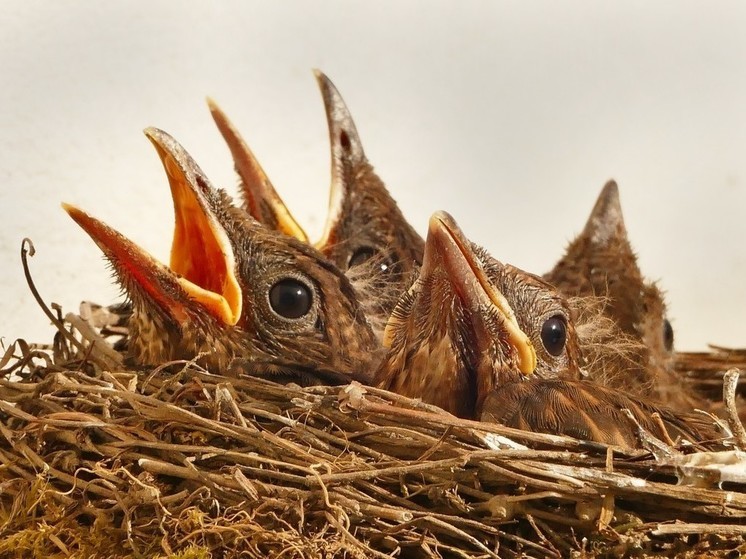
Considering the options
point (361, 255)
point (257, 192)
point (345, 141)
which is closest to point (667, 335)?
point (361, 255)

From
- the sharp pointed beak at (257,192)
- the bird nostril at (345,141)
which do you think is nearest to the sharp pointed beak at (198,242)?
the sharp pointed beak at (257,192)

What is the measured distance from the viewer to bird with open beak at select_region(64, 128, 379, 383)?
1495 mm

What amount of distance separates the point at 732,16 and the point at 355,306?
1.69 metres

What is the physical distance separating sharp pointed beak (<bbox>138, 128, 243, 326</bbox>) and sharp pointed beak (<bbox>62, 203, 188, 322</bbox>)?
2 centimetres

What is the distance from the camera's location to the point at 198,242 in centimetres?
162

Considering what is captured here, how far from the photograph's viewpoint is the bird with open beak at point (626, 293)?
2012 mm

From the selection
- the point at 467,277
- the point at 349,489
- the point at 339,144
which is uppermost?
the point at 339,144

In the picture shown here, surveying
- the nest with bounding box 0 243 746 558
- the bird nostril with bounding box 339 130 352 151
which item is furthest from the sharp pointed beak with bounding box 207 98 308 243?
the nest with bounding box 0 243 746 558

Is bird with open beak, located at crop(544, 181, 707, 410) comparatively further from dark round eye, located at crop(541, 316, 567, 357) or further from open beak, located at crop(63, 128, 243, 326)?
open beak, located at crop(63, 128, 243, 326)

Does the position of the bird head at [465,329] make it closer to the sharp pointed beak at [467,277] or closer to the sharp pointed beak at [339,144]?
the sharp pointed beak at [467,277]

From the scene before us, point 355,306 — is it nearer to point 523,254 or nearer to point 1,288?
point 1,288

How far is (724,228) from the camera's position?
2701 mm

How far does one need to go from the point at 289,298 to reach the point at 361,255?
1.72 ft

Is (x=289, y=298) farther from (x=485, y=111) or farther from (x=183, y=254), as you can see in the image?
(x=485, y=111)
